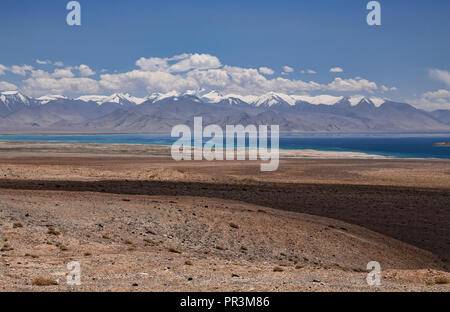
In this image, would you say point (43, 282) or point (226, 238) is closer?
point (43, 282)

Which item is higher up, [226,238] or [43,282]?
[43,282]

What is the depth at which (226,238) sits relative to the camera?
21141 millimetres

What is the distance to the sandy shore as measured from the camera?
42.4 feet

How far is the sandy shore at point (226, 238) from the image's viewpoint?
509 inches

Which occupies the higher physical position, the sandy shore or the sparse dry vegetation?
the sparse dry vegetation

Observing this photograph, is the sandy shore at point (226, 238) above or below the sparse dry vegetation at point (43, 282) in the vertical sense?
below

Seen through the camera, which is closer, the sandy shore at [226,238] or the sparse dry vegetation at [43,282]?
the sparse dry vegetation at [43,282]

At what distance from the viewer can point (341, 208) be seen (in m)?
31.2
